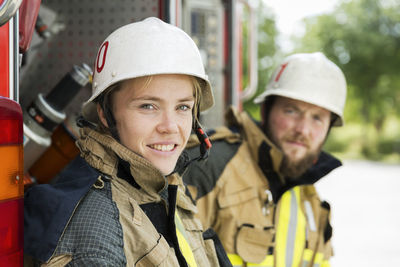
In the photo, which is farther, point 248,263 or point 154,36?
point 248,263

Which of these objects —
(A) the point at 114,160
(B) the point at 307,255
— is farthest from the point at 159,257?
(B) the point at 307,255

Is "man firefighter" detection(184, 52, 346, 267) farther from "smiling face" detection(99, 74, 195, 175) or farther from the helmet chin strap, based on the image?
"smiling face" detection(99, 74, 195, 175)

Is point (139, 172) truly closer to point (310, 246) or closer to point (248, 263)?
A: point (248, 263)

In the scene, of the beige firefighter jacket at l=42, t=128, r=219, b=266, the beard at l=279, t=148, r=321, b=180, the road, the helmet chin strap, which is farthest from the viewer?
the road

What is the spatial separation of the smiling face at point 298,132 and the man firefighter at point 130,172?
1050 millimetres

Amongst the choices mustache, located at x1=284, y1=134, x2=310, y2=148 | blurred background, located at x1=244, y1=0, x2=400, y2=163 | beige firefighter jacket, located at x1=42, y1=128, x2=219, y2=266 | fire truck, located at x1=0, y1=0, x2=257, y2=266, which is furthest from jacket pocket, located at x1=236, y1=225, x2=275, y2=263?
blurred background, located at x1=244, y1=0, x2=400, y2=163

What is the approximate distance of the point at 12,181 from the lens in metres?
1.30

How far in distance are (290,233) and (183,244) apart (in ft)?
3.69

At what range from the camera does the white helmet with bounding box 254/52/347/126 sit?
2756 mm

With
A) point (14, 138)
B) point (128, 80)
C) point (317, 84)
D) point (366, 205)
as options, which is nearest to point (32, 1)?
point (128, 80)

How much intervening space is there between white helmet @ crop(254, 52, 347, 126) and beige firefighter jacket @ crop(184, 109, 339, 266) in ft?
0.91

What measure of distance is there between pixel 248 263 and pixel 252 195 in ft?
1.08

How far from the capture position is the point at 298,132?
2752 millimetres

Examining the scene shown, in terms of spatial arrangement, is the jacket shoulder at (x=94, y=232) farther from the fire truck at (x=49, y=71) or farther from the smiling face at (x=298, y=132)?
the smiling face at (x=298, y=132)
